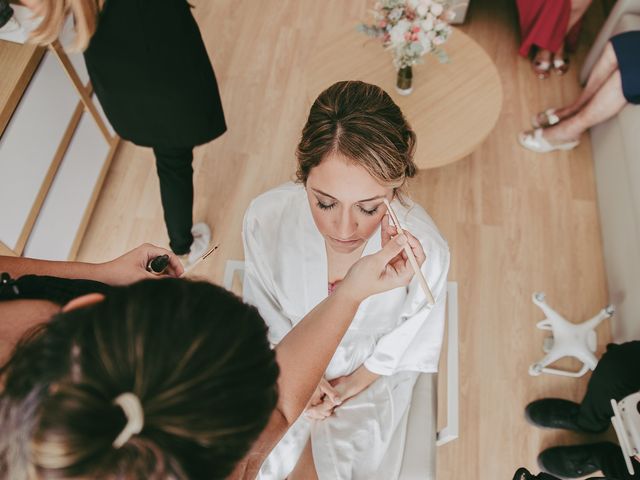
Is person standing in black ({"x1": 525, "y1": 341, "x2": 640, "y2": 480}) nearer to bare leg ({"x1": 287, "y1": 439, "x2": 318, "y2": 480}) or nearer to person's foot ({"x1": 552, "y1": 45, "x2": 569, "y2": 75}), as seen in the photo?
bare leg ({"x1": 287, "y1": 439, "x2": 318, "y2": 480})

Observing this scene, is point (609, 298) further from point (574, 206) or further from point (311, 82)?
point (311, 82)

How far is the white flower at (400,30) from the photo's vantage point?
71.1 inches

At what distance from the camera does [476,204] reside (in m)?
2.39

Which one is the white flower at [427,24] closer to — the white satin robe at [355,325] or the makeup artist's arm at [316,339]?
the white satin robe at [355,325]

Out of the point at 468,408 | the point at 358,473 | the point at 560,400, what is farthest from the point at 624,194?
the point at 358,473

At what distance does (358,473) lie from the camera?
138cm

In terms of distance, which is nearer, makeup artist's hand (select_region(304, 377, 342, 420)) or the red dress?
makeup artist's hand (select_region(304, 377, 342, 420))

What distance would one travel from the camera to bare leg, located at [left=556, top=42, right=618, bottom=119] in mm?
2336

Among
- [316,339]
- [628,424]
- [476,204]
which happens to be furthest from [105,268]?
[476,204]

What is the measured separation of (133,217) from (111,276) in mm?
1391

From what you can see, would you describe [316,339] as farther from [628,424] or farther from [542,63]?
[542,63]

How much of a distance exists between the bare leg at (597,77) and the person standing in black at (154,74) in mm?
1793

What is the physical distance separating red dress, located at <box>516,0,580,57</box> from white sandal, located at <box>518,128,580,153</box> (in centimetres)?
52

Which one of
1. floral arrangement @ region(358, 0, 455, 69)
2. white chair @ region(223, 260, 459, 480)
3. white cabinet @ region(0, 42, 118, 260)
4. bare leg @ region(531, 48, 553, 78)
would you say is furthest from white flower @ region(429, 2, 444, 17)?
white cabinet @ region(0, 42, 118, 260)
